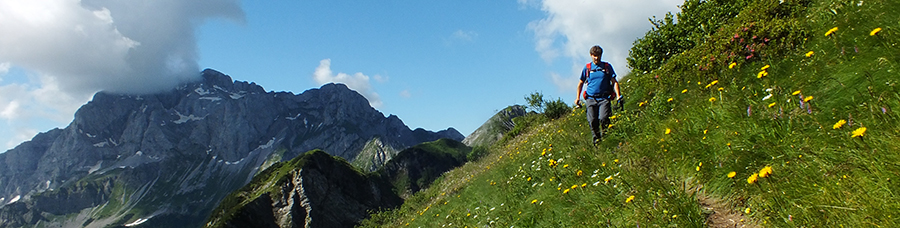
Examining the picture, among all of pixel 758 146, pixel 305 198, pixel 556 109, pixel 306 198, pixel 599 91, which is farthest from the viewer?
pixel 305 198

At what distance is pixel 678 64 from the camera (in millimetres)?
10445

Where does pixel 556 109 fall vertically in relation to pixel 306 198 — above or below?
below

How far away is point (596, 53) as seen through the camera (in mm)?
9711

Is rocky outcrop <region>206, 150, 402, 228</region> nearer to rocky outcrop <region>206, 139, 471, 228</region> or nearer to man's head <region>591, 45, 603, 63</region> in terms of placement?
rocky outcrop <region>206, 139, 471, 228</region>

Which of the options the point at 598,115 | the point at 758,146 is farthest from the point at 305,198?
the point at 758,146

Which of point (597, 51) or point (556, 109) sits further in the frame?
point (556, 109)

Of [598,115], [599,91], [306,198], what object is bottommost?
[598,115]

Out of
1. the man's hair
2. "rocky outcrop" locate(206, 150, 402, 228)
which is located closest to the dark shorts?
the man's hair

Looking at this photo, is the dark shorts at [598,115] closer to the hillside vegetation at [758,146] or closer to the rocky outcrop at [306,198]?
the hillside vegetation at [758,146]

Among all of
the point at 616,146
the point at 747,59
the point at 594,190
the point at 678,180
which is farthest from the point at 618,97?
the point at 678,180

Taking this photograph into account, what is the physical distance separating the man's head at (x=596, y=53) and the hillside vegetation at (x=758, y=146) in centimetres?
128

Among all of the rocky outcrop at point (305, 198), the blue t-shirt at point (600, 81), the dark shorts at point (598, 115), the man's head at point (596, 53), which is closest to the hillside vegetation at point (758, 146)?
the dark shorts at point (598, 115)

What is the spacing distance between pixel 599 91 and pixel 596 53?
32.7 inches

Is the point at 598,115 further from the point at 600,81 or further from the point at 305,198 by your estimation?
the point at 305,198
